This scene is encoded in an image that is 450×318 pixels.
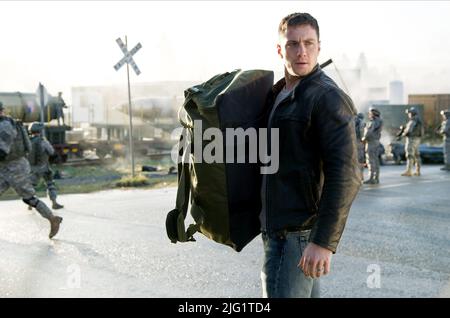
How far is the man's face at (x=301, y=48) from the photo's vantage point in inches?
96.0

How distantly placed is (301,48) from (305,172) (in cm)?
60

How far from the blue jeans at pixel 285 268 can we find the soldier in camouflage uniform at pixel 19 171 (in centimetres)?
490

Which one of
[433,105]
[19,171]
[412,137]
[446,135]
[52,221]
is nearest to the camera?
[52,221]

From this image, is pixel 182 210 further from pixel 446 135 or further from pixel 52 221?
pixel 446 135

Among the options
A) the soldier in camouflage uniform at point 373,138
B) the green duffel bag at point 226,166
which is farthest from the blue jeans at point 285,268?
the soldier in camouflage uniform at point 373,138

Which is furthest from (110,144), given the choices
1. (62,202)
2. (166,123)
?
(62,202)

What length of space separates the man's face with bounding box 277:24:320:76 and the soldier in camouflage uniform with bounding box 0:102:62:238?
16.8 feet

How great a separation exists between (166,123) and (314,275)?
3015 centimetres

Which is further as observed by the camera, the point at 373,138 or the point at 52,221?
the point at 373,138

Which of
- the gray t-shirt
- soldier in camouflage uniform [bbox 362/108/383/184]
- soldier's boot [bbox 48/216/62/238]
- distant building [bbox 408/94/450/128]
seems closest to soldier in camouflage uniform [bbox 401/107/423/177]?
soldier in camouflage uniform [bbox 362/108/383/184]

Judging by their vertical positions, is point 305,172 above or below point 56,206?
above

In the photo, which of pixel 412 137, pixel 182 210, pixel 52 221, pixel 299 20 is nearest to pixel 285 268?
pixel 182 210

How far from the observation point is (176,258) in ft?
18.4

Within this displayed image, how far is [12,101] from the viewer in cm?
2258
